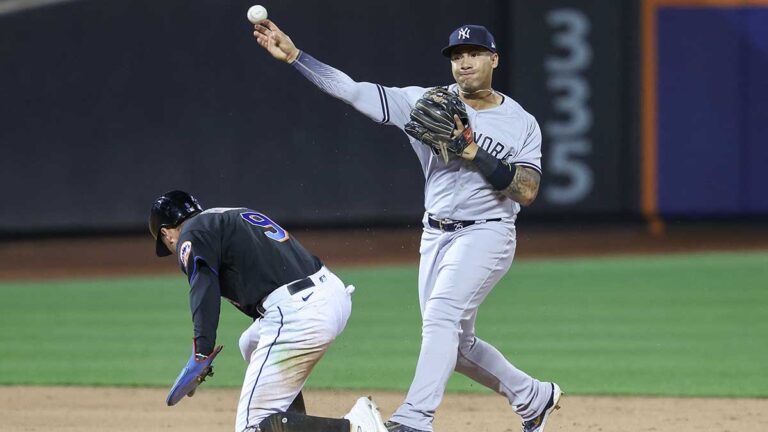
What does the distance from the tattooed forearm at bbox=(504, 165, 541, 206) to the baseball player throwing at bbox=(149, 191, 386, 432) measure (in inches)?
34.6

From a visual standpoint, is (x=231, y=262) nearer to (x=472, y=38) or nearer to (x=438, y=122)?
(x=438, y=122)

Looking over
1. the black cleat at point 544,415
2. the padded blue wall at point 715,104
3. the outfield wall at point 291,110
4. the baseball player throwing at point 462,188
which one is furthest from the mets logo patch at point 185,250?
the padded blue wall at point 715,104

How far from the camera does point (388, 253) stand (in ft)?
48.8

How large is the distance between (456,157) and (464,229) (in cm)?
31

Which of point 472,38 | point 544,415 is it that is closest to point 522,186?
point 472,38

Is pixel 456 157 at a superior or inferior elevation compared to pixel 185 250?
superior

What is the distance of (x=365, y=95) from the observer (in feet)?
17.9

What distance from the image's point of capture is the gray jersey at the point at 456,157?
5406 millimetres

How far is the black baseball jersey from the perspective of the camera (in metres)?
4.72

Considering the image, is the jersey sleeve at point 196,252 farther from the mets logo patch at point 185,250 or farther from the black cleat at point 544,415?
the black cleat at point 544,415

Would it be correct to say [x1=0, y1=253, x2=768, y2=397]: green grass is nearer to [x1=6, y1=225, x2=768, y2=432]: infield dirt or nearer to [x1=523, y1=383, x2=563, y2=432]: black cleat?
[x1=6, y1=225, x2=768, y2=432]: infield dirt

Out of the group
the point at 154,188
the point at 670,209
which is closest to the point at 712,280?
the point at 670,209

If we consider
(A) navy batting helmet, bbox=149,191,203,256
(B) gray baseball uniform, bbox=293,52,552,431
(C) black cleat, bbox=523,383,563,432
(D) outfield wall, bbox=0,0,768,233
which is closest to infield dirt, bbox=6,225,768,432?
(C) black cleat, bbox=523,383,563,432

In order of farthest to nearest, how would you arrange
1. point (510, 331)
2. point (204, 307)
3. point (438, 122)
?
1. point (510, 331)
2. point (438, 122)
3. point (204, 307)
